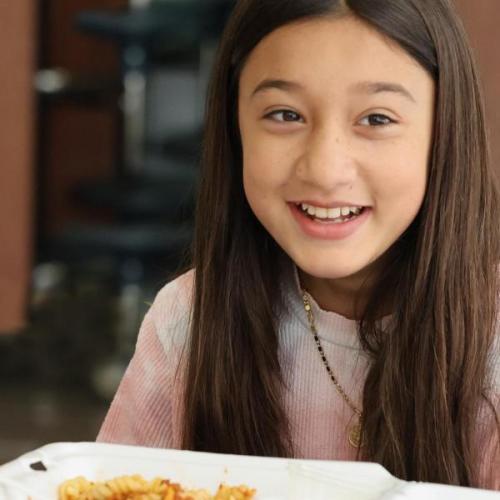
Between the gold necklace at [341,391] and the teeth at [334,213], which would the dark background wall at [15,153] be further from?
the teeth at [334,213]

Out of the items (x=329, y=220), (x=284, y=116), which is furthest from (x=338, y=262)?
(x=284, y=116)

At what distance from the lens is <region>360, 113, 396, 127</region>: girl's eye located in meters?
1.06

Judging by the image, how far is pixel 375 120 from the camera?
1.06 metres

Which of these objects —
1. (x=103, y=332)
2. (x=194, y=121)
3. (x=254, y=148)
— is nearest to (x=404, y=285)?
(x=254, y=148)

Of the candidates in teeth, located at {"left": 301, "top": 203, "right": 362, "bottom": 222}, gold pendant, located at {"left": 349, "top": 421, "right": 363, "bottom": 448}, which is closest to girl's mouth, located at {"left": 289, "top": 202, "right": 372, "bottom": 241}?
teeth, located at {"left": 301, "top": 203, "right": 362, "bottom": 222}

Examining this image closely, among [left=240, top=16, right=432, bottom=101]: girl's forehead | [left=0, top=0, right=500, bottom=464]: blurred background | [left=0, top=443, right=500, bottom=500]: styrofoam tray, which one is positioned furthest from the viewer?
[left=0, top=0, right=500, bottom=464]: blurred background

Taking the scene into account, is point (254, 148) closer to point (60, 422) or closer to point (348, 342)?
point (348, 342)

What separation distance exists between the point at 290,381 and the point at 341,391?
56 mm

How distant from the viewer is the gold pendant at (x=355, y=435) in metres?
1.22

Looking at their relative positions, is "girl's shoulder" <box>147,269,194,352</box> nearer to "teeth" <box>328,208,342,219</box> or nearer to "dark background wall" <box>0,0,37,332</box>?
"teeth" <box>328,208,342,219</box>

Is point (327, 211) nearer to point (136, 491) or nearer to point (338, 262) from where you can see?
point (338, 262)

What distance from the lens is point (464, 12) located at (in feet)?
7.64

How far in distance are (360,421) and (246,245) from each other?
22 centimetres

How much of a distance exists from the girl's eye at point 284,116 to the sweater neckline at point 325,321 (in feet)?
0.78
